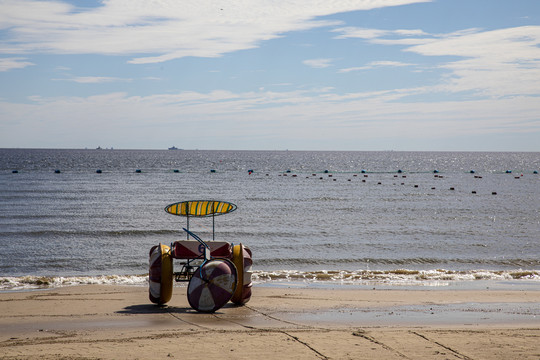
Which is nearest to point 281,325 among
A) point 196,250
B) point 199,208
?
point 196,250

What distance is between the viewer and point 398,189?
7144 cm

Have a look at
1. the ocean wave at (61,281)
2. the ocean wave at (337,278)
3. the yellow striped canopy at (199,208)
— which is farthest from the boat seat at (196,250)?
the ocean wave at (61,281)

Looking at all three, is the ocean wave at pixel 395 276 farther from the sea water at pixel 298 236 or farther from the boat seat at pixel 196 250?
the boat seat at pixel 196 250

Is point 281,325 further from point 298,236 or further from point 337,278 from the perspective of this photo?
point 298,236

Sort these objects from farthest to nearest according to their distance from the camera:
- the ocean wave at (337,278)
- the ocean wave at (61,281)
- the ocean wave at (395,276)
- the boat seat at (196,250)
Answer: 1. the ocean wave at (395,276)
2. the ocean wave at (337,278)
3. the ocean wave at (61,281)
4. the boat seat at (196,250)

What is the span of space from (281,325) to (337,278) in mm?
8153

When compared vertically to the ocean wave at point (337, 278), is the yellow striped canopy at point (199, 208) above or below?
above

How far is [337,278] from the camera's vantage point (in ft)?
64.6

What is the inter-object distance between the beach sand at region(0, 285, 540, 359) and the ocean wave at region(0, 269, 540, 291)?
173 cm

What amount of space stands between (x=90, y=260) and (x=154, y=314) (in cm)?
1149

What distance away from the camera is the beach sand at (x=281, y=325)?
31.3ft

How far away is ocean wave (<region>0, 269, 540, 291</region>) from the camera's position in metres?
18.6

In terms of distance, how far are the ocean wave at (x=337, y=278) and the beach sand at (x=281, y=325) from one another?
1.73m

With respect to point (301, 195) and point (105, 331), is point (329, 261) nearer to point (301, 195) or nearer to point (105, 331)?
→ point (105, 331)
